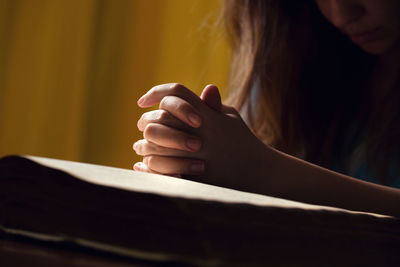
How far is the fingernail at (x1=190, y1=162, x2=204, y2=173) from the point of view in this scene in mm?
486

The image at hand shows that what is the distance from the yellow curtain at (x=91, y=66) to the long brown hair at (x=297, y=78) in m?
0.33

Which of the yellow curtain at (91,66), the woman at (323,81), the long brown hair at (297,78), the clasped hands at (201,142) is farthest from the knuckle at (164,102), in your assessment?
the yellow curtain at (91,66)

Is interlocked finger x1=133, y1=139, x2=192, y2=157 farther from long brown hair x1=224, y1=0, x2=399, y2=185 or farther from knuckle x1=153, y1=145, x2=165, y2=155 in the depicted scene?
long brown hair x1=224, y1=0, x2=399, y2=185

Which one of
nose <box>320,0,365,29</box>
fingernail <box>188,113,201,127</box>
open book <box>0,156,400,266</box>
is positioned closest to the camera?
open book <box>0,156,400,266</box>

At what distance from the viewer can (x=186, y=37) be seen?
1709 millimetres

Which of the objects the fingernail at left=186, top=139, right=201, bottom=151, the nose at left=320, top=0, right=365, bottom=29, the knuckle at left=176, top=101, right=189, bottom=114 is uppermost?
the nose at left=320, top=0, right=365, bottom=29

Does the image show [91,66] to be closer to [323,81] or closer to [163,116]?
[323,81]

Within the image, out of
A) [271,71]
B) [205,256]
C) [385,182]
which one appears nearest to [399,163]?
[385,182]

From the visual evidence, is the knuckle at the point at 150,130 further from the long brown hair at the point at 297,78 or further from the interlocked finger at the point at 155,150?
the long brown hair at the point at 297,78

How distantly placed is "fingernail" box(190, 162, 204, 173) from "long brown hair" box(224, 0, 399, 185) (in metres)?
0.49

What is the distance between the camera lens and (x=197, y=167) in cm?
49

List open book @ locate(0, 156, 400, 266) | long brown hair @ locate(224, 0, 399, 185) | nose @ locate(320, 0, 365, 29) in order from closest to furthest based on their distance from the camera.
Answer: open book @ locate(0, 156, 400, 266) → nose @ locate(320, 0, 365, 29) → long brown hair @ locate(224, 0, 399, 185)

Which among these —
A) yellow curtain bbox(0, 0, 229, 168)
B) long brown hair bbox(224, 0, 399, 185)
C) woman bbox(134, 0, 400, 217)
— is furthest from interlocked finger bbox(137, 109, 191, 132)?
yellow curtain bbox(0, 0, 229, 168)

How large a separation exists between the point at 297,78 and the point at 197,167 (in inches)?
22.6
